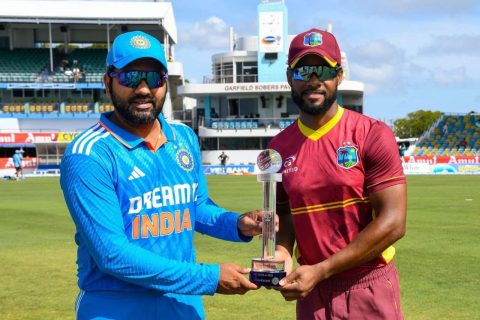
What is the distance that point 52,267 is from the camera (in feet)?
31.8

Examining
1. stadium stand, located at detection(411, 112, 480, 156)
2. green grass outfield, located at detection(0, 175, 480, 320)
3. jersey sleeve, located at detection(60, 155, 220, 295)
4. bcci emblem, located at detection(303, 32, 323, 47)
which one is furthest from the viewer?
stadium stand, located at detection(411, 112, 480, 156)

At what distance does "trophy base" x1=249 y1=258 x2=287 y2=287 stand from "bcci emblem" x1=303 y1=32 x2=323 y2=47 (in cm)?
115

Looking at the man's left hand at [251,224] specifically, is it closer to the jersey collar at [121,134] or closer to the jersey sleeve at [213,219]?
the jersey sleeve at [213,219]

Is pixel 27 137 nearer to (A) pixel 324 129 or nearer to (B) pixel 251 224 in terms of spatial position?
(B) pixel 251 224

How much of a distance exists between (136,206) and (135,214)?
4 cm

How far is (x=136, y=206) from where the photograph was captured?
10.5 feet

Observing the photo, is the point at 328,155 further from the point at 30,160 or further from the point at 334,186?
the point at 30,160

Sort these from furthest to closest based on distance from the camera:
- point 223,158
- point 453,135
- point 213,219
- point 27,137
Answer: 1. point 453,135
2. point 223,158
3. point 27,137
4. point 213,219

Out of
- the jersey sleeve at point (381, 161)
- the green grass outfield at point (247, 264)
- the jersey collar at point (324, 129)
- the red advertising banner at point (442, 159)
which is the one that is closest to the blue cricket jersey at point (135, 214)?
the jersey collar at point (324, 129)

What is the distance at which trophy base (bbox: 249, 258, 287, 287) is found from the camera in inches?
124

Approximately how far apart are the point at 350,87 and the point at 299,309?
5770 centimetres

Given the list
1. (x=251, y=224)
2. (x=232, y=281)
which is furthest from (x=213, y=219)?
(x=232, y=281)

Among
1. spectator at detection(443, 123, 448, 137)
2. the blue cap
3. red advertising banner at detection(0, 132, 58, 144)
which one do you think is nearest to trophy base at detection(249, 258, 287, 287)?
the blue cap

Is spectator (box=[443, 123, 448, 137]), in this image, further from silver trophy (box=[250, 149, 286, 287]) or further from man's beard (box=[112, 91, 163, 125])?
man's beard (box=[112, 91, 163, 125])
